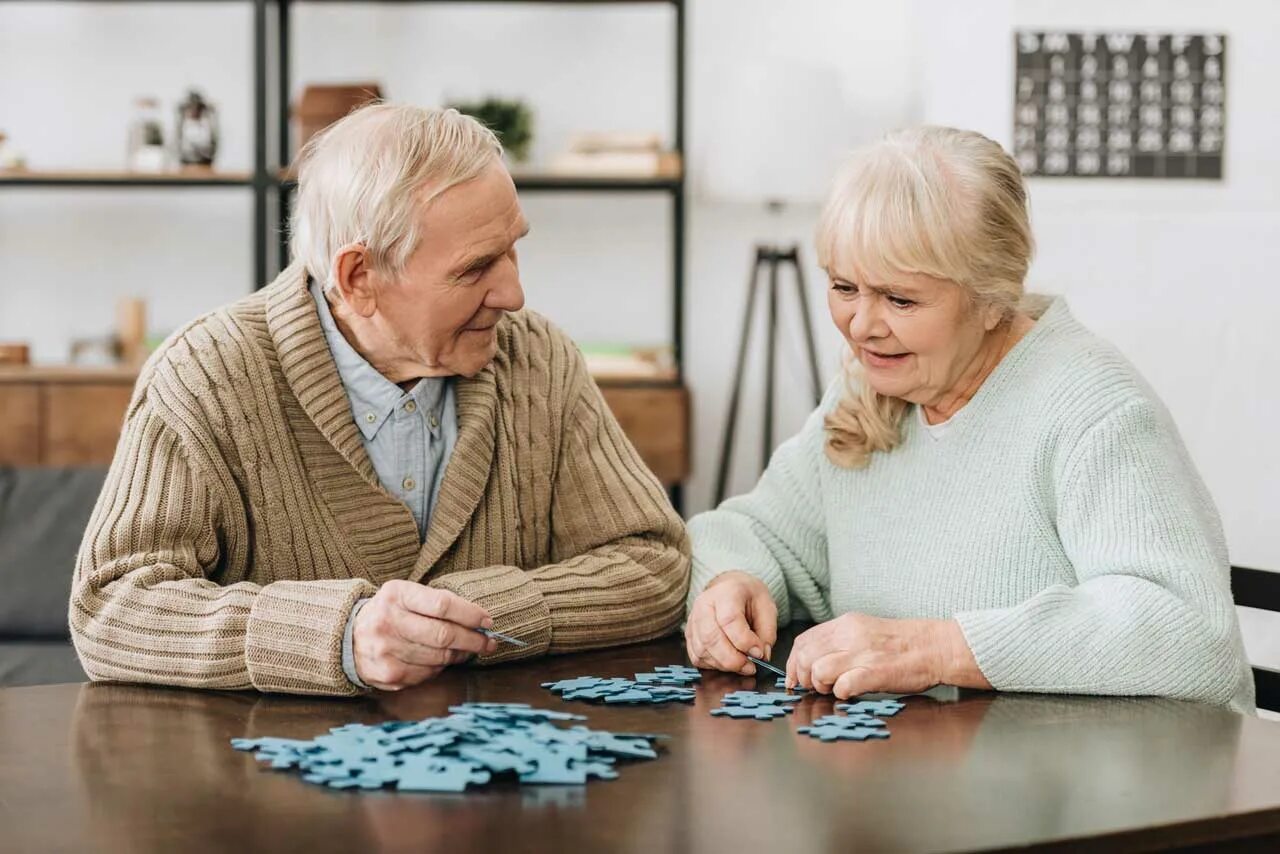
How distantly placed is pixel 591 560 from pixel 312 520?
1.17 feet

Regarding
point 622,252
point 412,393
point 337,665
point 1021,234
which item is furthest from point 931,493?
point 622,252

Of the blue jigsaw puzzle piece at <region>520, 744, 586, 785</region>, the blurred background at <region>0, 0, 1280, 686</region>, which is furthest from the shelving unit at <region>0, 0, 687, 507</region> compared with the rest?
the blue jigsaw puzzle piece at <region>520, 744, 586, 785</region>

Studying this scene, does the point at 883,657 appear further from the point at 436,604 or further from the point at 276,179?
the point at 276,179

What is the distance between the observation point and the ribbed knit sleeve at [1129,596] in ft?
5.36

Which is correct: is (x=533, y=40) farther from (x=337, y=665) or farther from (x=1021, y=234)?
(x=337, y=665)

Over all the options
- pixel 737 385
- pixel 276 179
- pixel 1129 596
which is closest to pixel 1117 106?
pixel 737 385

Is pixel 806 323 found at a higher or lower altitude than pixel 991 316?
lower

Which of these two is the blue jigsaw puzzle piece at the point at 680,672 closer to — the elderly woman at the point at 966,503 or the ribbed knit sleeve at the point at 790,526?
the elderly woman at the point at 966,503

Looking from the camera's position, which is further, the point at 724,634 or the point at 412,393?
the point at 412,393

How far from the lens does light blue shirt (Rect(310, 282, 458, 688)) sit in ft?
6.42

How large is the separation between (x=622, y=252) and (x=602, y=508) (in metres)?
2.86

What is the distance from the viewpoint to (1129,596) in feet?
5.47

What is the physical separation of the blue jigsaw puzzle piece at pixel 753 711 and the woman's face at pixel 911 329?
54 centimetres

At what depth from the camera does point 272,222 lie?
15.1 feet
